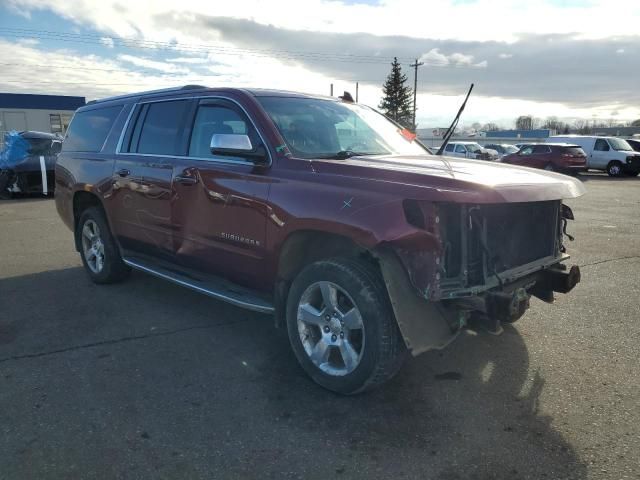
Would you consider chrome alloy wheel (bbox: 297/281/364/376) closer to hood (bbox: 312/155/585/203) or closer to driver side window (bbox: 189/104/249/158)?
hood (bbox: 312/155/585/203)

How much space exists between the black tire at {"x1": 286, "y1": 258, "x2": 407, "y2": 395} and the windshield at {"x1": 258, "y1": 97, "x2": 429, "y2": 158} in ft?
3.17

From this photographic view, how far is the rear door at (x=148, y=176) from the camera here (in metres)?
4.80

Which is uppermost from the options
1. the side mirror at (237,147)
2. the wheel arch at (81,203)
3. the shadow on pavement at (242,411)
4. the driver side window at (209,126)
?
the driver side window at (209,126)

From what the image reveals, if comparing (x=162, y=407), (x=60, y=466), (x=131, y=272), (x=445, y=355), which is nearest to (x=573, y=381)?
(x=445, y=355)

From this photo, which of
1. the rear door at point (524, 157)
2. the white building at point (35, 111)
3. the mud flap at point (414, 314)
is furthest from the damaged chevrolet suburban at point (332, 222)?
the white building at point (35, 111)

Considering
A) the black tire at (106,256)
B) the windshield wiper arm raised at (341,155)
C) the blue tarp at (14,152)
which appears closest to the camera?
the windshield wiper arm raised at (341,155)

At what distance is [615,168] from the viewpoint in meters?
25.9

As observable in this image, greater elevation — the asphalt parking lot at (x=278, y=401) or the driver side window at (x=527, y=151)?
the driver side window at (x=527, y=151)

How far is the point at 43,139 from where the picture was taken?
52.1 feet

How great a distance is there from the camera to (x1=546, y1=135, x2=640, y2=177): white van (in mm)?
25438

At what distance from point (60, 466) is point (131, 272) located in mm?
3742

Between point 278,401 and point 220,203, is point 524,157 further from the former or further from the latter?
point 278,401

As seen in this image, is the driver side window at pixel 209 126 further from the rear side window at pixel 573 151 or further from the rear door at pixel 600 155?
the rear door at pixel 600 155

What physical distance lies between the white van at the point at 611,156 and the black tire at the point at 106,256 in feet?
84.5
